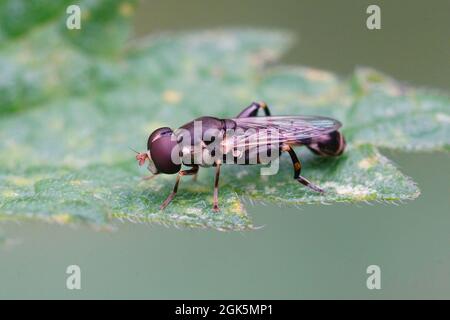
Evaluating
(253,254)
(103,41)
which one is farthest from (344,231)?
(103,41)

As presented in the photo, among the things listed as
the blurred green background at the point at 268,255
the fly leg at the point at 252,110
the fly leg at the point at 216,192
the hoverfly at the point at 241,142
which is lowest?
the blurred green background at the point at 268,255

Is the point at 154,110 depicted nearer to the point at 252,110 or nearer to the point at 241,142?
the point at 252,110

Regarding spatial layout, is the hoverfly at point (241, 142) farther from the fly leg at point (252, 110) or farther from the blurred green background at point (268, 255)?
the blurred green background at point (268, 255)

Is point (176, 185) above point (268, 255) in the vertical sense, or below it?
above

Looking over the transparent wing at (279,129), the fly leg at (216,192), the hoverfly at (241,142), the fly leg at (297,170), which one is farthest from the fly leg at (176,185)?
the fly leg at (297,170)

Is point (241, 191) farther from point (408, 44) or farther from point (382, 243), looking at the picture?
point (408, 44)

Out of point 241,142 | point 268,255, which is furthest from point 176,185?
point 268,255
